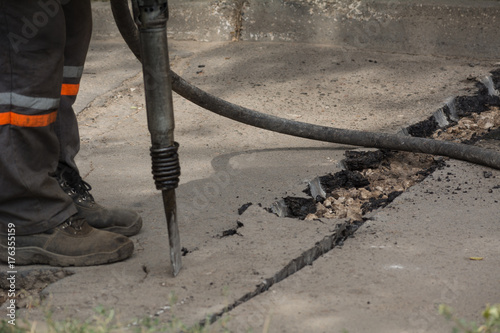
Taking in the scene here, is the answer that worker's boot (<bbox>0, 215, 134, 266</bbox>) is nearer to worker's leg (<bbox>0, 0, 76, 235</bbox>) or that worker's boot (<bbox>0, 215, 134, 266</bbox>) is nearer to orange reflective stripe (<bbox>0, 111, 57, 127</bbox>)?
worker's leg (<bbox>0, 0, 76, 235</bbox>)

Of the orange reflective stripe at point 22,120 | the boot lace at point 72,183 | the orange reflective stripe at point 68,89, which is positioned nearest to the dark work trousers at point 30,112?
the orange reflective stripe at point 22,120

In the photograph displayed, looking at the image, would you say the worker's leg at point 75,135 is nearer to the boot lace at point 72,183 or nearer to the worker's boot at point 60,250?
the boot lace at point 72,183

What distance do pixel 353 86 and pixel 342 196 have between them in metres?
1.24

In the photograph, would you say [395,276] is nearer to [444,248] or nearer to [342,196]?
[444,248]

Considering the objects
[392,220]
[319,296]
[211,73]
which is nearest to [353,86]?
[211,73]

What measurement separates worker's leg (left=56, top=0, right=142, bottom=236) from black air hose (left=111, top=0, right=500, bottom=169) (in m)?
0.46

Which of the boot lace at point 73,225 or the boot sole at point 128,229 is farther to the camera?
the boot sole at point 128,229

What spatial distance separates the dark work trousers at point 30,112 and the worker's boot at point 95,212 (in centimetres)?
16

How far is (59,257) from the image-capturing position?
202cm

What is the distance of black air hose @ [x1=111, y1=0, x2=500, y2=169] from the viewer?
2.75m

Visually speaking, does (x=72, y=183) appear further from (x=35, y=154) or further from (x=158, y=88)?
(x=158, y=88)

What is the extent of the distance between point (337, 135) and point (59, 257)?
4.77ft

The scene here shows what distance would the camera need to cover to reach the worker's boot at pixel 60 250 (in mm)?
2014

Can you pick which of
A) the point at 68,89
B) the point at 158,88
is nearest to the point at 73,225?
the point at 68,89
